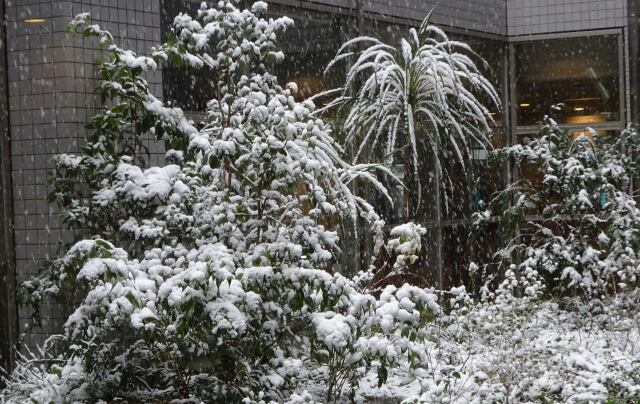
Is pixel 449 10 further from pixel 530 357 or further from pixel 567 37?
pixel 530 357

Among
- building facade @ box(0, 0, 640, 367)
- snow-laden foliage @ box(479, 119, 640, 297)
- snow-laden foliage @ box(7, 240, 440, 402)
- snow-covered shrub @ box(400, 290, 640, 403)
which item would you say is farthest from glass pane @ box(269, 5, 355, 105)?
snow-laden foliage @ box(7, 240, 440, 402)

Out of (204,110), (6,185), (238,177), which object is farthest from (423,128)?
(6,185)

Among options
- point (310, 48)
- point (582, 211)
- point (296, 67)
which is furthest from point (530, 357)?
point (310, 48)

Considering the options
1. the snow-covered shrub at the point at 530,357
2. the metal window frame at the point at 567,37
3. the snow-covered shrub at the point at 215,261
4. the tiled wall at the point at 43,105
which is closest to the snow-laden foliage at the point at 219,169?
the snow-covered shrub at the point at 215,261

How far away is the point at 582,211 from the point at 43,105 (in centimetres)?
350

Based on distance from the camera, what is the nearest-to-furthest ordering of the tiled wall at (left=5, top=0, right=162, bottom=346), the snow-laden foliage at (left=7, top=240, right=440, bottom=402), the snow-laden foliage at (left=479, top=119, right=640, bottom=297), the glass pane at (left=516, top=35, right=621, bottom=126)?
the snow-laden foliage at (left=7, top=240, right=440, bottom=402)
the tiled wall at (left=5, top=0, right=162, bottom=346)
the snow-laden foliage at (left=479, top=119, right=640, bottom=297)
the glass pane at (left=516, top=35, right=621, bottom=126)

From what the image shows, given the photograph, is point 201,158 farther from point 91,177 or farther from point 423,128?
point 423,128

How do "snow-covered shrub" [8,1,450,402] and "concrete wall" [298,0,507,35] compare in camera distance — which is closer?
"snow-covered shrub" [8,1,450,402]

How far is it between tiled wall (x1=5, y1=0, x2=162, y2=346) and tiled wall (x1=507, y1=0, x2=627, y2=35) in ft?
14.3

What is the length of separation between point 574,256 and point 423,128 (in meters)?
1.28

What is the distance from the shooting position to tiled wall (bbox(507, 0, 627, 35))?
7938 millimetres

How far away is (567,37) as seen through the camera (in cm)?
812

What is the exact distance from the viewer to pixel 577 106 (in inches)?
321

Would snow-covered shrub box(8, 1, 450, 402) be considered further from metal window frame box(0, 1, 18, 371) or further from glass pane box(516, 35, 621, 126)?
glass pane box(516, 35, 621, 126)
